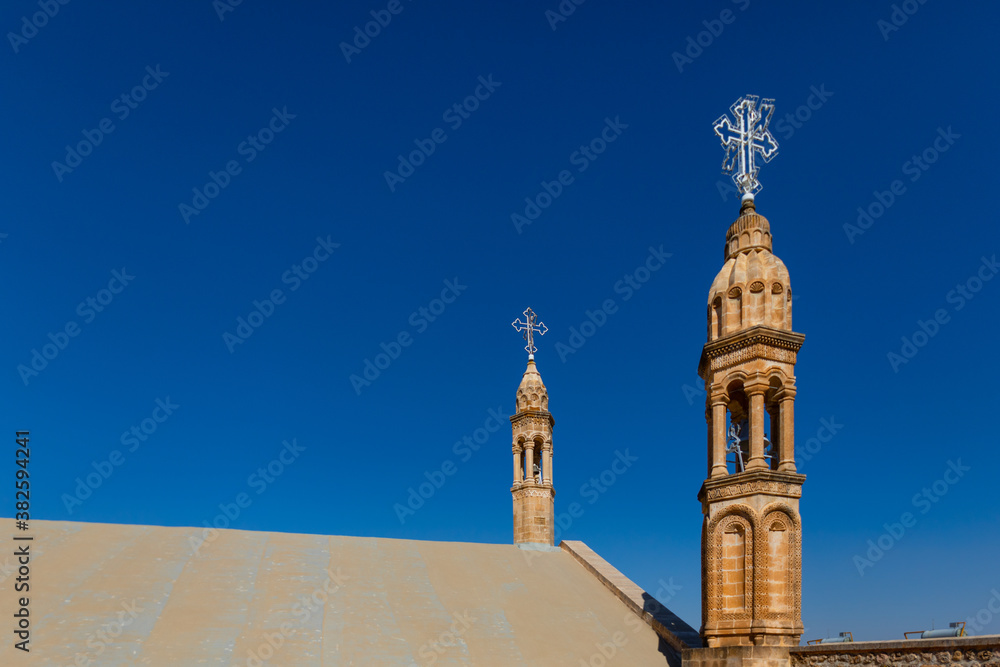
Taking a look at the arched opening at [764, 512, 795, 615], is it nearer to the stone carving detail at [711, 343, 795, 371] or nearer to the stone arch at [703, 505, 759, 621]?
the stone arch at [703, 505, 759, 621]

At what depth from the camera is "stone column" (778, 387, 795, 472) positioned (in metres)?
15.2

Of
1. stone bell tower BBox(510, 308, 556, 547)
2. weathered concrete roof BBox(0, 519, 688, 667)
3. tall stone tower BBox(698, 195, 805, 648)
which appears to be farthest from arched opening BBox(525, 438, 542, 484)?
tall stone tower BBox(698, 195, 805, 648)

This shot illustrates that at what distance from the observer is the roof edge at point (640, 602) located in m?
17.9

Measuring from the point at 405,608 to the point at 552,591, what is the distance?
5.33 metres

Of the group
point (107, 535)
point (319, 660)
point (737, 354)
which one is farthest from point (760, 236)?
point (107, 535)

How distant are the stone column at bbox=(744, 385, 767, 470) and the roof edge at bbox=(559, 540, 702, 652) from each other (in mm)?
4854

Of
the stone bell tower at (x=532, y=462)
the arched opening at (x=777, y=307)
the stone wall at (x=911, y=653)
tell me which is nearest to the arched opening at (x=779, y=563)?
the stone wall at (x=911, y=653)

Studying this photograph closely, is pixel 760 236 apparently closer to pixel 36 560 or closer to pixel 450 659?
pixel 450 659

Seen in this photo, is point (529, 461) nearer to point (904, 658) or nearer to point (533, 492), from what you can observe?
point (533, 492)

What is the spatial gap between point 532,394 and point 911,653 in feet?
60.3

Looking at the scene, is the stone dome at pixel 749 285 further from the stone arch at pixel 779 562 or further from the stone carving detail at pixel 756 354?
the stone arch at pixel 779 562

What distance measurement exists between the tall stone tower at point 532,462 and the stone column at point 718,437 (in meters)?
12.1

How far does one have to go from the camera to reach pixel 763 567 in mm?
14555

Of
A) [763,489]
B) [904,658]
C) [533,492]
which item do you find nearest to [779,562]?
[763,489]
